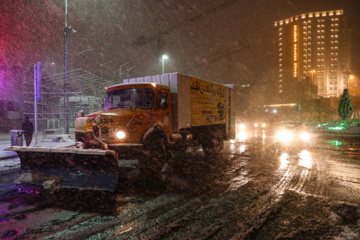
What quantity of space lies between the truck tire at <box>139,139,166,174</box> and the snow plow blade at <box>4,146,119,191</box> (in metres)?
1.56

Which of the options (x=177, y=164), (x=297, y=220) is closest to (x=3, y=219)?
(x=297, y=220)

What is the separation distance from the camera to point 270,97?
390 feet

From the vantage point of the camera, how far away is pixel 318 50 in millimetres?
158875

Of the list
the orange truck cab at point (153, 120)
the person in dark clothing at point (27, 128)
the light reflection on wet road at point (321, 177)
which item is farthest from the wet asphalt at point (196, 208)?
the person in dark clothing at point (27, 128)

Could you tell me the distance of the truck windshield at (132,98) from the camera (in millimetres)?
7398

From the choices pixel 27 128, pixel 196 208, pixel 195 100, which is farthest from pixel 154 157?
pixel 27 128

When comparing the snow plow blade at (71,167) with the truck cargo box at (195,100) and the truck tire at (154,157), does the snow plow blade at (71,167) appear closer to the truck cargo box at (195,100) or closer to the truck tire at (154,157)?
the truck tire at (154,157)

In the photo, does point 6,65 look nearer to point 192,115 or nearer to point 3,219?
point 192,115

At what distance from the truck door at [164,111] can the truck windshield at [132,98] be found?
0.27 meters

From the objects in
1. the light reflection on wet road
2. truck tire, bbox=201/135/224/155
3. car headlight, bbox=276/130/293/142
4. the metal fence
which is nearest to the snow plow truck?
truck tire, bbox=201/135/224/155

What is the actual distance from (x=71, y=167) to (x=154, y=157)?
7.12ft

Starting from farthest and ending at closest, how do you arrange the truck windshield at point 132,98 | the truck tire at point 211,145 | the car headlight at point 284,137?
the car headlight at point 284,137
the truck tire at point 211,145
the truck windshield at point 132,98

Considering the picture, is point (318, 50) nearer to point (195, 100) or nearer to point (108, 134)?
point (195, 100)

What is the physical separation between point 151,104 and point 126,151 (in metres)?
1.71
